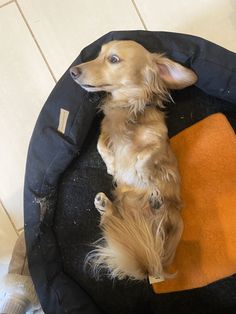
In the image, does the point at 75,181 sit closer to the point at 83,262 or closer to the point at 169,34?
the point at 83,262

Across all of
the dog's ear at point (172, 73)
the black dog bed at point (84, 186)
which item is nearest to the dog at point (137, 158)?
the dog's ear at point (172, 73)

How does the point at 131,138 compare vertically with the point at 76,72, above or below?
below

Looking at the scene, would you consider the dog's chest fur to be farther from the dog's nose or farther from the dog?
the dog's nose

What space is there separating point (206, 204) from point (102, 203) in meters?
0.43

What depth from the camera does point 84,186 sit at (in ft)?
5.90

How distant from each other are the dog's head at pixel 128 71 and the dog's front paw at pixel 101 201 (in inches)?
15.3

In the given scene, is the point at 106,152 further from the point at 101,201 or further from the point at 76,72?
the point at 76,72

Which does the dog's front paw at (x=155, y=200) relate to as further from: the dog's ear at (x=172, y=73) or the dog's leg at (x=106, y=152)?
the dog's ear at (x=172, y=73)

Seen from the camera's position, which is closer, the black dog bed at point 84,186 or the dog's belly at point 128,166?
the dog's belly at point 128,166

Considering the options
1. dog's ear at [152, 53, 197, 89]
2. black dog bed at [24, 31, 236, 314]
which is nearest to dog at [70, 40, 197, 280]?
dog's ear at [152, 53, 197, 89]

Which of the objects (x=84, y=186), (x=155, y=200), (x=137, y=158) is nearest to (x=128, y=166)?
(x=137, y=158)

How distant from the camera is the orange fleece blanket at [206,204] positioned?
5.58 ft

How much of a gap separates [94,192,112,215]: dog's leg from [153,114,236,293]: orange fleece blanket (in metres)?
0.33

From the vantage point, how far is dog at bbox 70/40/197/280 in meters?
1.45
